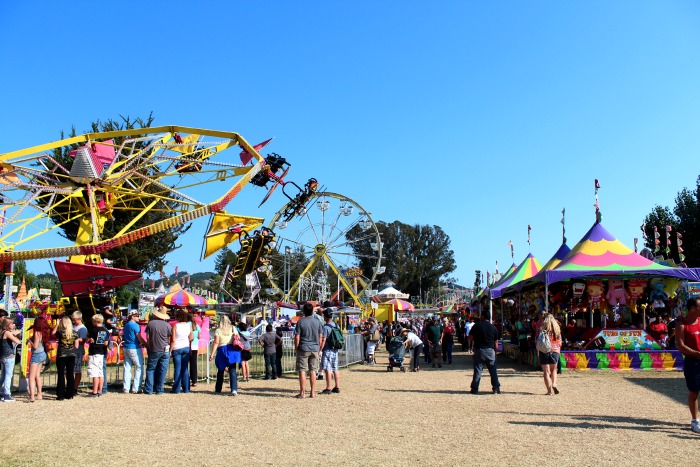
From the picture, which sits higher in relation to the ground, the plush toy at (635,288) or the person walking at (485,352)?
the plush toy at (635,288)

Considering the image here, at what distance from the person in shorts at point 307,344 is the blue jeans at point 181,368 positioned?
2196 mm

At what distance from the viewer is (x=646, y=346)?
49.2ft

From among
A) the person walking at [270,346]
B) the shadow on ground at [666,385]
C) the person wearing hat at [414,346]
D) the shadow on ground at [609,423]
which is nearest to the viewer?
the shadow on ground at [609,423]

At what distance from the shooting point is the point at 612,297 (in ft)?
53.7

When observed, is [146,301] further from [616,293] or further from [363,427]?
[363,427]

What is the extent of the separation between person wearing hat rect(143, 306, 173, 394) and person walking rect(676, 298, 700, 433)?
26.3 ft

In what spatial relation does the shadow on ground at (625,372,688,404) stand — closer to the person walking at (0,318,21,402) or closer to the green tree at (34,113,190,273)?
the person walking at (0,318,21,402)

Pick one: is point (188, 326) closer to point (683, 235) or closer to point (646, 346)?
point (646, 346)

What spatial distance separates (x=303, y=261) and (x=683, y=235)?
2558cm

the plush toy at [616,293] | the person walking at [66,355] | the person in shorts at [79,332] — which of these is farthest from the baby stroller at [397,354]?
the person walking at [66,355]

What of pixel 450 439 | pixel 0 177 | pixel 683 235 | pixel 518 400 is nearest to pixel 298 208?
pixel 0 177

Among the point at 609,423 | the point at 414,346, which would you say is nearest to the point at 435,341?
the point at 414,346

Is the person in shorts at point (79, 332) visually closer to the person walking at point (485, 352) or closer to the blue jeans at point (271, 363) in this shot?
the blue jeans at point (271, 363)

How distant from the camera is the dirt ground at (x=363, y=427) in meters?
6.19
